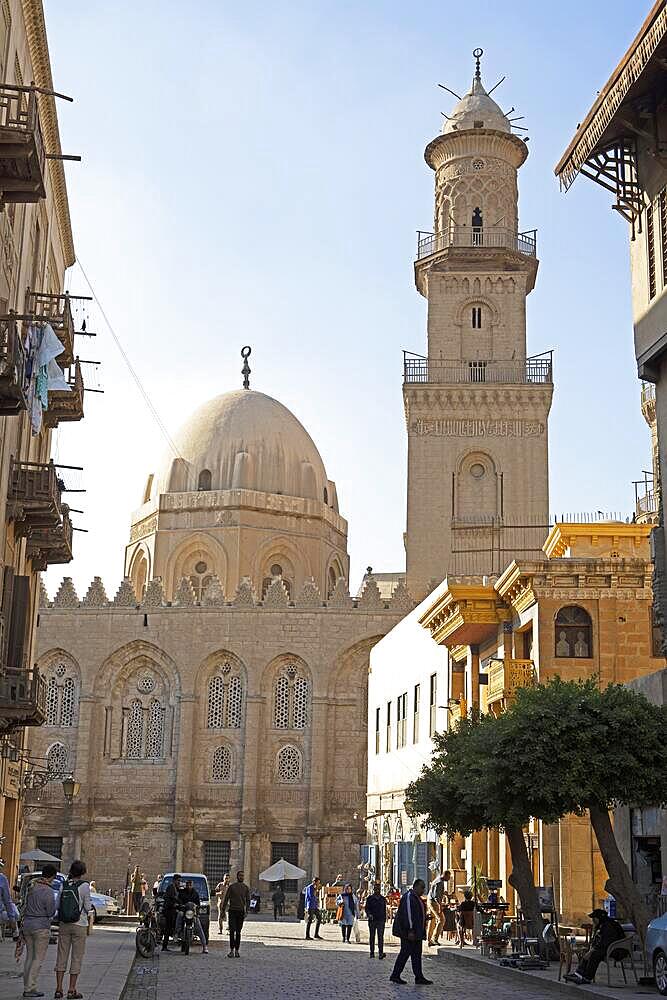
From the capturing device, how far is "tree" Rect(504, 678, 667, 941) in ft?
48.9

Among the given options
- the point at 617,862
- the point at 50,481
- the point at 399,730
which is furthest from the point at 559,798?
the point at 399,730

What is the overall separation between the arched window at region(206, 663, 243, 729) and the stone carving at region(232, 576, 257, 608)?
2.08m

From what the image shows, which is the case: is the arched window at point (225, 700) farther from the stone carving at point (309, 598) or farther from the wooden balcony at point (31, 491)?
the wooden balcony at point (31, 491)

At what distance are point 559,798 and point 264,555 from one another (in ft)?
109

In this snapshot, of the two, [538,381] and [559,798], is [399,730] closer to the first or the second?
[538,381]

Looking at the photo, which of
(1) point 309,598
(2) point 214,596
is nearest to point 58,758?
(2) point 214,596

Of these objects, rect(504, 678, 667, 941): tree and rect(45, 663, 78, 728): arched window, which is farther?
rect(45, 663, 78, 728): arched window

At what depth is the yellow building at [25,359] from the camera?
13.6 m

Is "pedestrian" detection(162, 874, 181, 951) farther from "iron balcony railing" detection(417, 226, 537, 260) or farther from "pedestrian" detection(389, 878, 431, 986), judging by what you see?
"iron balcony railing" detection(417, 226, 537, 260)

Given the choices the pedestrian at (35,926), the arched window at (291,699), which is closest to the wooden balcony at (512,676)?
the pedestrian at (35,926)

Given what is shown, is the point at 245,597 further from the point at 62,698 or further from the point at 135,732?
the point at 62,698

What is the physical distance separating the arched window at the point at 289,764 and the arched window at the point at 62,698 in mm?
7211

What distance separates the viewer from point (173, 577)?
4784 centimetres

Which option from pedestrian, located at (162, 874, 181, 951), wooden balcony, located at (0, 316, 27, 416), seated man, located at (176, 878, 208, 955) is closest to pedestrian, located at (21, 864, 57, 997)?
wooden balcony, located at (0, 316, 27, 416)
